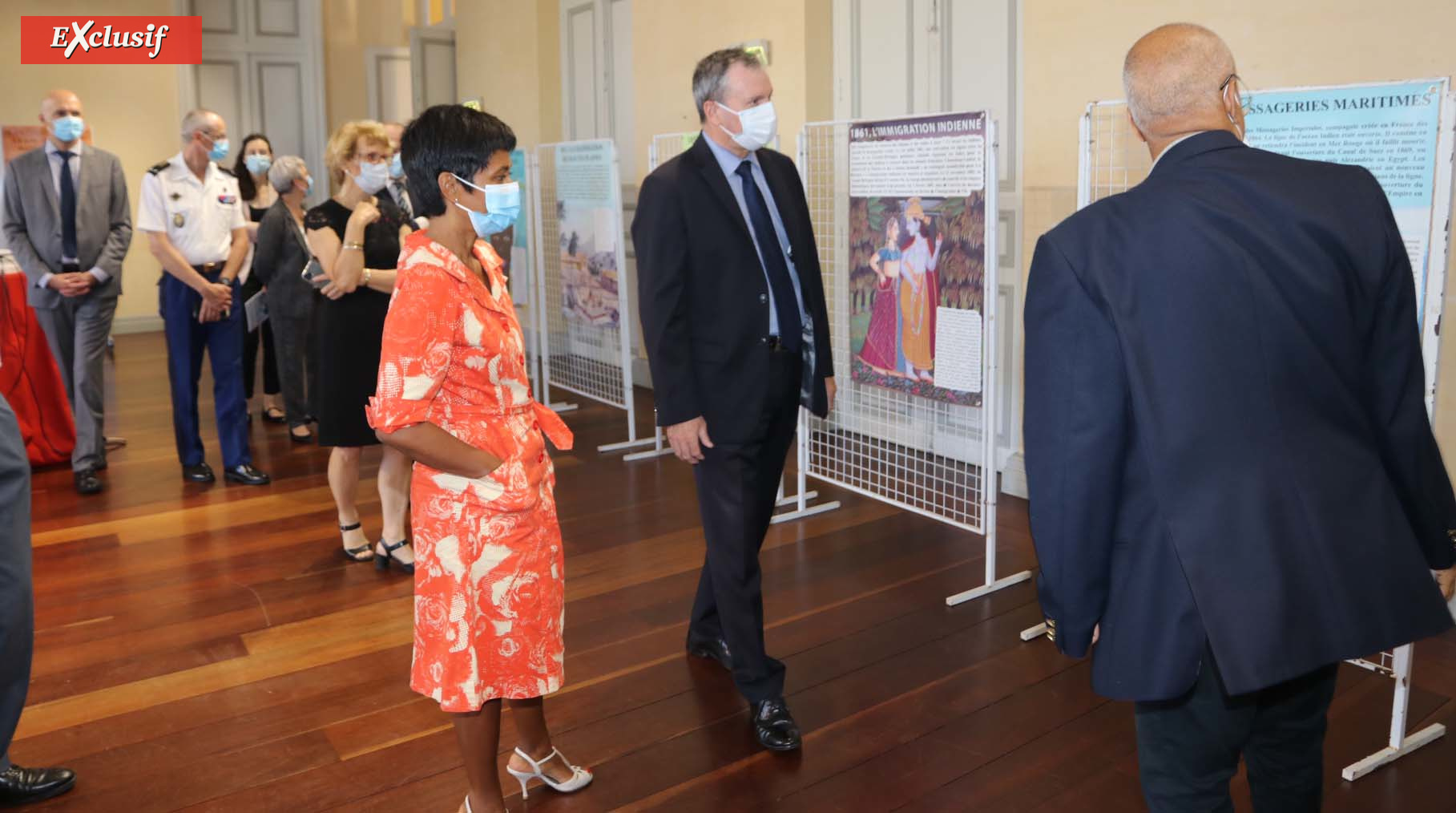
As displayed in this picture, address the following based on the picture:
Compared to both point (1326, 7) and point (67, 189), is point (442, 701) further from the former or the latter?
point (67, 189)

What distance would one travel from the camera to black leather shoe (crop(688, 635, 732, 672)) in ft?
10.7

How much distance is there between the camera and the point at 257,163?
6.64 metres

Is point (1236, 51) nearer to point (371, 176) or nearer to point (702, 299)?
point (702, 299)

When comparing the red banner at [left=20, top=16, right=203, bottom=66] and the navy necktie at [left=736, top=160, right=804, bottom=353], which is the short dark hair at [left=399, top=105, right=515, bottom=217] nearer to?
the navy necktie at [left=736, top=160, right=804, bottom=353]

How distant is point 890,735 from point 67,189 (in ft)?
15.2

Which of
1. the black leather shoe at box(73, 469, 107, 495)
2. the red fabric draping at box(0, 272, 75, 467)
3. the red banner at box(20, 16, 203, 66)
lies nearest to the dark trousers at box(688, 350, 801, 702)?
the black leather shoe at box(73, 469, 107, 495)

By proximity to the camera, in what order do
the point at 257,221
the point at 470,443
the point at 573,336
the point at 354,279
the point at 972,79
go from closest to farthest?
the point at 470,443, the point at 354,279, the point at 972,79, the point at 573,336, the point at 257,221

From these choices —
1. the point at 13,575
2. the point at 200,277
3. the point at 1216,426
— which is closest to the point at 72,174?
the point at 200,277

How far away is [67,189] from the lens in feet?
17.4

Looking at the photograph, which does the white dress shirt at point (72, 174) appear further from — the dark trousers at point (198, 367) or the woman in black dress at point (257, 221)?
the woman in black dress at point (257, 221)

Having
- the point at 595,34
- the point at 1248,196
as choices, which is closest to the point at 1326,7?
the point at 1248,196

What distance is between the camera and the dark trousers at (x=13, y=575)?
2.13 m

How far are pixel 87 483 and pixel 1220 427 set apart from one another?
17.3ft

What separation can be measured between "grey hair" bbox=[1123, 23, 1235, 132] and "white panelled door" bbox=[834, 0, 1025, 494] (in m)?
3.12
